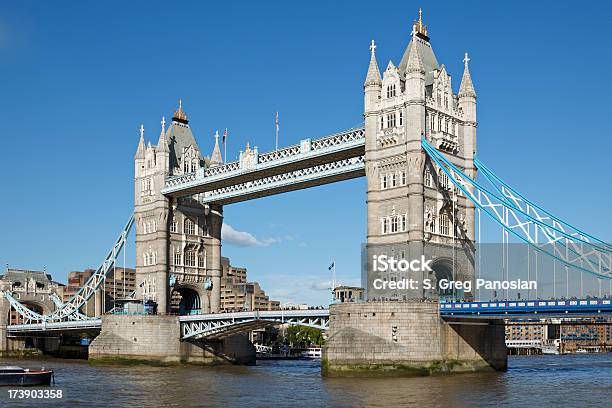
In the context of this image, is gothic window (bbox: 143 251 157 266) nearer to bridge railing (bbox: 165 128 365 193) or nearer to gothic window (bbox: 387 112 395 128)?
bridge railing (bbox: 165 128 365 193)

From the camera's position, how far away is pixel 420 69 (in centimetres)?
6481

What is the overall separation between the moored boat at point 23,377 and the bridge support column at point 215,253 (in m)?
36.3

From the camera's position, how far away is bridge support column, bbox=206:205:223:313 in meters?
91.7

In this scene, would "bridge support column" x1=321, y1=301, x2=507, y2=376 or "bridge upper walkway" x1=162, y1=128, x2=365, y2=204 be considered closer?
"bridge support column" x1=321, y1=301, x2=507, y2=376

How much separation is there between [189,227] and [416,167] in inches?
1317

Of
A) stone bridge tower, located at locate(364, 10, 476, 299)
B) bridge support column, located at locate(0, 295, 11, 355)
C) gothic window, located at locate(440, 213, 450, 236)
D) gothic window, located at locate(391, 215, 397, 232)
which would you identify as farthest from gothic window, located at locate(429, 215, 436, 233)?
bridge support column, located at locate(0, 295, 11, 355)

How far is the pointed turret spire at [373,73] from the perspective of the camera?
67562 mm

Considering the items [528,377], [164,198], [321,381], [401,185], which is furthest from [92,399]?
[164,198]

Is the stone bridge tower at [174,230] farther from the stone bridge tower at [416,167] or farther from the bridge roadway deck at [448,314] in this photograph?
the stone bridge tower at [416,167]

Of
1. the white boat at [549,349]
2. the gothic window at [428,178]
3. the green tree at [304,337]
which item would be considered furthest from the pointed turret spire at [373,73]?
the white boat at [549,349]

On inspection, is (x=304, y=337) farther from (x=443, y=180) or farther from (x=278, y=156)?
(x=443, y=180)

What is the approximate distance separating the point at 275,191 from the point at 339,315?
22.2 meters

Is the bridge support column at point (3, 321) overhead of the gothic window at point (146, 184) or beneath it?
beneath

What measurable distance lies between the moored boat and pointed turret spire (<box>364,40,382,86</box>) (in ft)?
102
